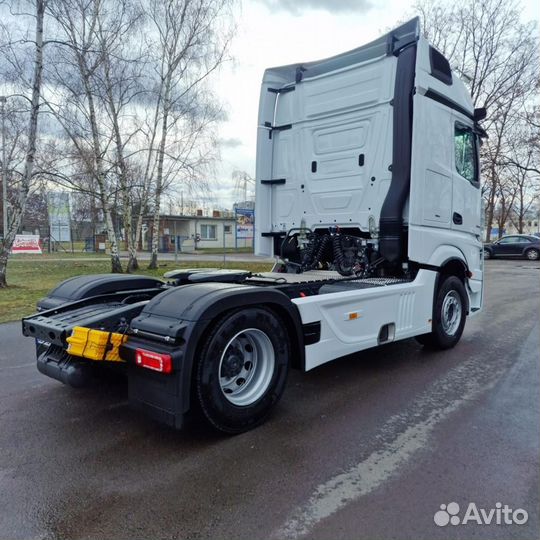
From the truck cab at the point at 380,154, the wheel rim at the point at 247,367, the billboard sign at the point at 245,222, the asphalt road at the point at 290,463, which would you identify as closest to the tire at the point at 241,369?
the wheel rim at the point at 247,367

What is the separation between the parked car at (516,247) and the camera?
25.5m

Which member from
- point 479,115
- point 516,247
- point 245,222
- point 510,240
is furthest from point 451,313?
point 245,222

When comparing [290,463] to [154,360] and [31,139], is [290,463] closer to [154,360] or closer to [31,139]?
[154,360]

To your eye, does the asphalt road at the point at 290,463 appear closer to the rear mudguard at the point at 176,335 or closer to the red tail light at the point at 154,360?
the rear mudguard at the point at 176,335

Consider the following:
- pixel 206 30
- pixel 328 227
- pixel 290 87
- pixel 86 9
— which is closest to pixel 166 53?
pixel 206 30

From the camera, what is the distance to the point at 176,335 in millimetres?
2764

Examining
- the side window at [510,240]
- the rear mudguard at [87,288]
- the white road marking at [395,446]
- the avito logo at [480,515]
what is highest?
the side window at [510,240]

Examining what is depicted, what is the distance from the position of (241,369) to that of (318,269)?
2.97 metres

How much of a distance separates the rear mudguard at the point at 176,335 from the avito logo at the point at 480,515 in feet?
5.38

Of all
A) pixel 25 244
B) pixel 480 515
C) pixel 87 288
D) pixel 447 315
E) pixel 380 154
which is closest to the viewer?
pixel 480 515

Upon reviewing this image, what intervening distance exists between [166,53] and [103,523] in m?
16.7

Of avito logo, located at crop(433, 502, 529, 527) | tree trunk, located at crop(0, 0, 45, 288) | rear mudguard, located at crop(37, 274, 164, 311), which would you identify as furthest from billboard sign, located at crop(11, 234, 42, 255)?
avito logo, located at crop(433, 502, 529, 527)

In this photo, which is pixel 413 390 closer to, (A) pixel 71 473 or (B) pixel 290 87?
(A) pixel 71 473

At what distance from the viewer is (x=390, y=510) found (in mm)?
2354
